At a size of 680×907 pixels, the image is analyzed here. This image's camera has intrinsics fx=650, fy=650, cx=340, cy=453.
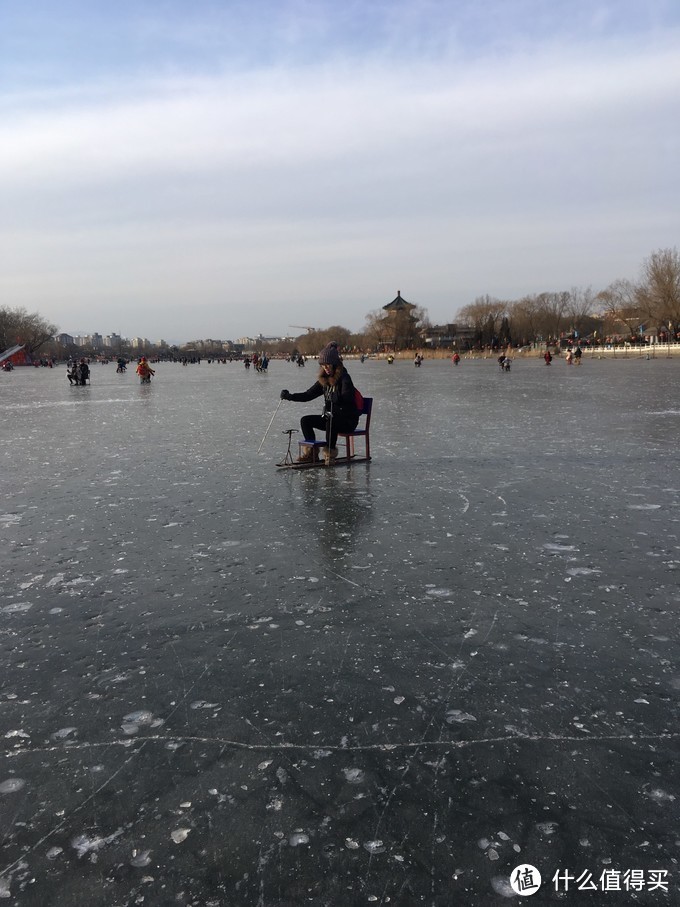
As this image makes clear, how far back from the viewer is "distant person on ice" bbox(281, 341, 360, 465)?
8.16 meters

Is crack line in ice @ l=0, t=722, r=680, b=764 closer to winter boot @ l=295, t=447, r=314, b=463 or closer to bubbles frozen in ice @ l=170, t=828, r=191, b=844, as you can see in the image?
bubbles frozen in ice @ l=170, t=828, r=191, b=844

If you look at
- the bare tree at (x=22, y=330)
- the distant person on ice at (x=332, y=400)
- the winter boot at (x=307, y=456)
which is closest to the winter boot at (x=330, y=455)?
the distant person on ice at (x=332, y=400)

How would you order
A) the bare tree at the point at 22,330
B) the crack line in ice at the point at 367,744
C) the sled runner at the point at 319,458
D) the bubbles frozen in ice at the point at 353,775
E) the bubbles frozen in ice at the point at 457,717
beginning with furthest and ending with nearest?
the bare tree at the point at 22,330
the sled runner at the point at 319,458
the bubbles frozen in ice at the point at 457,717
the crack line in ice at the point at 367,744
the bubbles frozen in ice at the point at 353,775

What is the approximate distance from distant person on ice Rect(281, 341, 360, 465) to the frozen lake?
2115mm

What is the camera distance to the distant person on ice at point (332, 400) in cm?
816

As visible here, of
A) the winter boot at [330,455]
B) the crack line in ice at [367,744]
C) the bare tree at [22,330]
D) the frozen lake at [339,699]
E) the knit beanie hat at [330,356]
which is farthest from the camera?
the bare tree at [22,330]

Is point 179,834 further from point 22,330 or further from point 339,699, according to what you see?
point 22,330

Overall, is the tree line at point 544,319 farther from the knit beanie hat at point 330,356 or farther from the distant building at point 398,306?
the knit beanie hat at point 330,356

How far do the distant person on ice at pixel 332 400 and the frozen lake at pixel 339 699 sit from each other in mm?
2115

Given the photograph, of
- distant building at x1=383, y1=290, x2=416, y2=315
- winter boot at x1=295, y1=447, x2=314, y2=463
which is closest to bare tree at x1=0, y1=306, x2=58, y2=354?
distant building at x1=383, y1=290, x2=416, y2=315

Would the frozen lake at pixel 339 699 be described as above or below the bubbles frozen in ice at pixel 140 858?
above

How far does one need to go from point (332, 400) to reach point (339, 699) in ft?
18.8

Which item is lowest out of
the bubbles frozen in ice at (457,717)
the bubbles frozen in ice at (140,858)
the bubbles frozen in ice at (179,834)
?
the bubbles frozen in ice at (140,858)

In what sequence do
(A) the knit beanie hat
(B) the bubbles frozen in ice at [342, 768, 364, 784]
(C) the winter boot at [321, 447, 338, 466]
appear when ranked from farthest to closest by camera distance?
(C) the winter boot at [321, 447, 338, 466] < (A) the knit beanie hat < (B) the bubbles frozen in ice at [342, 768, 364, 784]
